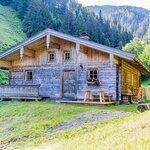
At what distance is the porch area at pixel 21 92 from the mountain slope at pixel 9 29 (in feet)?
103

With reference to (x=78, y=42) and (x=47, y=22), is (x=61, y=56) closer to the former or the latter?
(x=78, y=42)

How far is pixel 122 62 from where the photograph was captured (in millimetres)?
24125

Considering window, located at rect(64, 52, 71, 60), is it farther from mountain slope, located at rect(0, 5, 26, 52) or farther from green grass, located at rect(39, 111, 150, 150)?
mountain slope, located at rect(0, 5, 26, 52)

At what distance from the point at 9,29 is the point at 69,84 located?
173 ft

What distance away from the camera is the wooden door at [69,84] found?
80.4ft

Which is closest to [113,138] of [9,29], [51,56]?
[51,56]

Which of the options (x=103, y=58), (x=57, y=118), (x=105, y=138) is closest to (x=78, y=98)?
(x=103, y=58)

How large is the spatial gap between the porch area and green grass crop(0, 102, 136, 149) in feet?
11.4

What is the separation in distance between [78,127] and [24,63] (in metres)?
14.2

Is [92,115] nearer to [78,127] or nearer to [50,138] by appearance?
[78,127]

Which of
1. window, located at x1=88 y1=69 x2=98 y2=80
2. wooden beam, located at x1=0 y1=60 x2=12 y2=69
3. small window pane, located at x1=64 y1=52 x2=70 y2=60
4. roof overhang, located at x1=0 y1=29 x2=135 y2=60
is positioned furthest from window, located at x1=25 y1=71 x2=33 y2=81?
window, located at x1=88 y1=69 x2=98 y2=80

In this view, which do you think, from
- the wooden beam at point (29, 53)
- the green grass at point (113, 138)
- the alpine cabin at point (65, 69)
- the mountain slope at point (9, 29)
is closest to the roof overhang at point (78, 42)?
the alpine cabin at point (65, 69)

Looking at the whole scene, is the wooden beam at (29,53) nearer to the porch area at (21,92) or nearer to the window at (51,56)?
the window at (51,56)

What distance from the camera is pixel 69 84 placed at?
80.8ft
